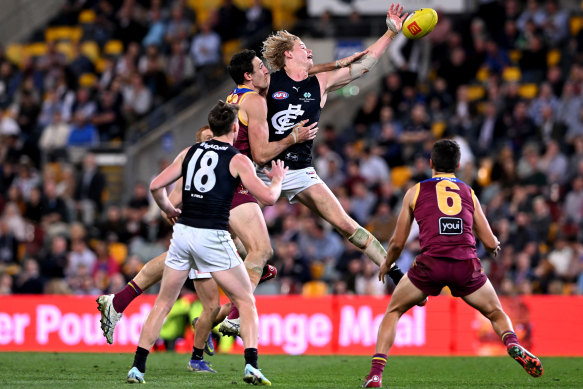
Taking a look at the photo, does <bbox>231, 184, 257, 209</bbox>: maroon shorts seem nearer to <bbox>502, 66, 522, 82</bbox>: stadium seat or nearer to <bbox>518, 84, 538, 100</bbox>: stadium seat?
<bbox>518, 84, 538, 100</bbox>: stadium seat

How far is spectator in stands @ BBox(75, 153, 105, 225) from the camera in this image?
67.5ft

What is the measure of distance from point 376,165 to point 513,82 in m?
2.91

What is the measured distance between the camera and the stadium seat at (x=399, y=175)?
19016 mm

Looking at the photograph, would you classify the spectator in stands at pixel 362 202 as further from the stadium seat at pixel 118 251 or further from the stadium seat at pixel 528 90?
the stadium seat at pixel 118 251

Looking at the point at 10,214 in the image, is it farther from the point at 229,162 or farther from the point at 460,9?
the point at 229,162

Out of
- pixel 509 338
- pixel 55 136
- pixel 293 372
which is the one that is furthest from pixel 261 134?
pixel 55 136

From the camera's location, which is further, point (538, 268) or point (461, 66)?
point (461, 66)

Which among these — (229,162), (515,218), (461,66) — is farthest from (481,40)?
(229,162)

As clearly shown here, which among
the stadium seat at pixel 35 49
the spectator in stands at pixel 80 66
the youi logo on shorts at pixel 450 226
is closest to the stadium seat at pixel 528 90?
the spectator in stands at pixel 80 66

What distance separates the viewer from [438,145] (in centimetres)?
924

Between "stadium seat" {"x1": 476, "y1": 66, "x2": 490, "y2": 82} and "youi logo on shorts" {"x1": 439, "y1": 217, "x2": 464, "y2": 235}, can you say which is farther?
"stadium seat" {"x1": 476, "y1": 66, "x2": 490, "y2": 82}

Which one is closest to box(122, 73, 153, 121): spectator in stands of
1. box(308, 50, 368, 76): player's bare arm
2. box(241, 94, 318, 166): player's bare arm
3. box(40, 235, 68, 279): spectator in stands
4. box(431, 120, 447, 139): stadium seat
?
box(40, 235, 68, 279): spectator in stands

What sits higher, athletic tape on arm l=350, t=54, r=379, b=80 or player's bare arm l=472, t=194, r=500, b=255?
athletic tape on arm l=350, t=54, r=379, b=80

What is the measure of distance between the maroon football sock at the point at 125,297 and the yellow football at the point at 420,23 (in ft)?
12.3
